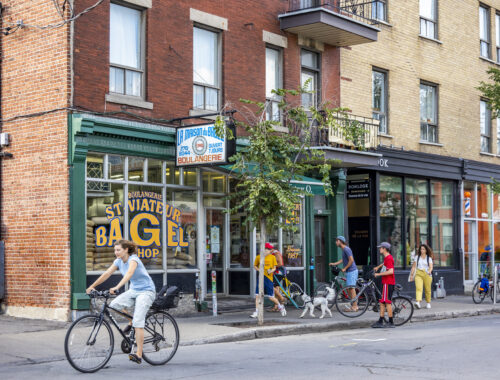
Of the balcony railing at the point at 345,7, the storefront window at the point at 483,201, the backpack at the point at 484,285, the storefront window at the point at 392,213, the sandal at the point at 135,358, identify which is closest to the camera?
the sandal at the point at 135,358

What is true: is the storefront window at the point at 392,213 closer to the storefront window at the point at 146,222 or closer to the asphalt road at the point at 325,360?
the storefront window at the point at 146,222

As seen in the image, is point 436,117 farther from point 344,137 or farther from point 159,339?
point 159,339

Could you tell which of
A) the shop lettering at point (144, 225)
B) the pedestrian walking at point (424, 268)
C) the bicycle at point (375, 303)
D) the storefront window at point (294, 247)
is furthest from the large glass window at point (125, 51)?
the pedestrian walking at point (424, 268)

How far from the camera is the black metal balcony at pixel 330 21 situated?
60.6ft

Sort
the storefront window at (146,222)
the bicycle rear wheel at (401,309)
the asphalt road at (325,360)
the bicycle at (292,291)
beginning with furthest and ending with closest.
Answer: the bicycle at (292,291) < the bicycle rear wheel at (401,309) < the storefront window at (146,222) < the asphalt road at (325,360)

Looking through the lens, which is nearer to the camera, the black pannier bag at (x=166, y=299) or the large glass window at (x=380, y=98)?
the black pannier bag at (x=166, y=299)

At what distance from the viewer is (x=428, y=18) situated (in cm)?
2403

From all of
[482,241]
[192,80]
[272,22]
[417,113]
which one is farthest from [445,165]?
[192,80]

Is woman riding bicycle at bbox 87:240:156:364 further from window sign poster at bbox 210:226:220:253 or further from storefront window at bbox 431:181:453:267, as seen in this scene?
Answer: storefront window at bbox 431:181:453:267

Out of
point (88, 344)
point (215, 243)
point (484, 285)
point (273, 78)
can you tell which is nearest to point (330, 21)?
point (273, 78)

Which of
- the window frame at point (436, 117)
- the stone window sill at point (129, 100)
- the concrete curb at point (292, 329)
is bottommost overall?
the concrete curb at point (292, 329)

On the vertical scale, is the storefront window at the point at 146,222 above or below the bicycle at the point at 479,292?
above

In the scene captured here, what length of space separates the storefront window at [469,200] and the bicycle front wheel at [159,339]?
1705cm

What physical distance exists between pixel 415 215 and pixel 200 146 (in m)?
9.84
